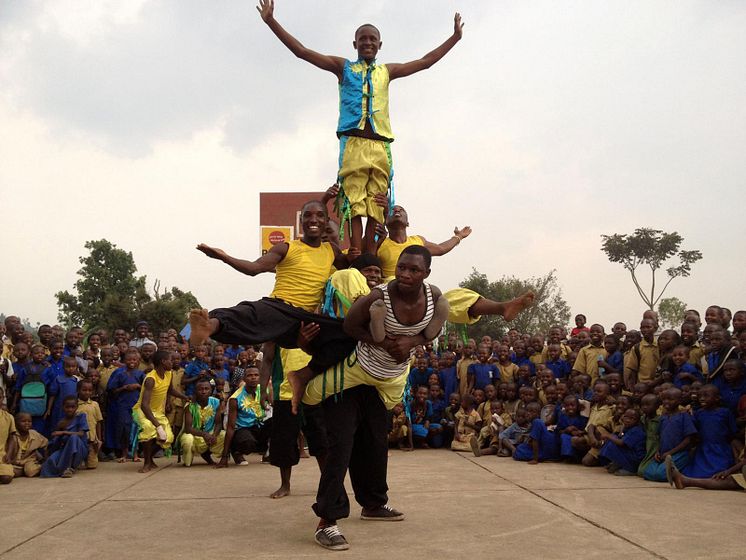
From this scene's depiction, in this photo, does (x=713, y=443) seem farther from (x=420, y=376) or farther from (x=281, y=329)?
(x=420, y=376)

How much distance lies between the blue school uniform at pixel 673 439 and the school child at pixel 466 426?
11.3ft

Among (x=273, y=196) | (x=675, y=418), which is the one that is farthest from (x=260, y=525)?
(x=273, y=196)

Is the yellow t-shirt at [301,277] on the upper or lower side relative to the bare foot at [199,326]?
upper

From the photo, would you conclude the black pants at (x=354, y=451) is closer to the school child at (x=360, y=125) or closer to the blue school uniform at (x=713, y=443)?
the school child at (x=360, y=125)

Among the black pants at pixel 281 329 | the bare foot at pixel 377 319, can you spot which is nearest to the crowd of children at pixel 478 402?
the black pants at pixel 281 329

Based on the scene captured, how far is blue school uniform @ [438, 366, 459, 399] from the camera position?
11.6m

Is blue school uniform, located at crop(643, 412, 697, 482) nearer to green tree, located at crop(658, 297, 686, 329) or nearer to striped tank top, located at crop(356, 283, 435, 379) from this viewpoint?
striped tank top, located at crop(356, 283, 435, 379)

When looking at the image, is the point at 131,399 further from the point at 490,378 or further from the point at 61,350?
the point at 490,378

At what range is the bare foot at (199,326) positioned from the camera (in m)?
4.18

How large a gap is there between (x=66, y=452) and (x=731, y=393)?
22.8 feet

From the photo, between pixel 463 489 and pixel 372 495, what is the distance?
1684mm

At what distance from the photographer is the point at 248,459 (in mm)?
9812

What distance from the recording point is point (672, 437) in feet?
23.3

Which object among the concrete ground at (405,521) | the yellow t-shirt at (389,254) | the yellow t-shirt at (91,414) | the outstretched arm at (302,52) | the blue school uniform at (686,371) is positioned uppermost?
the outstretched arm at (302,52)
